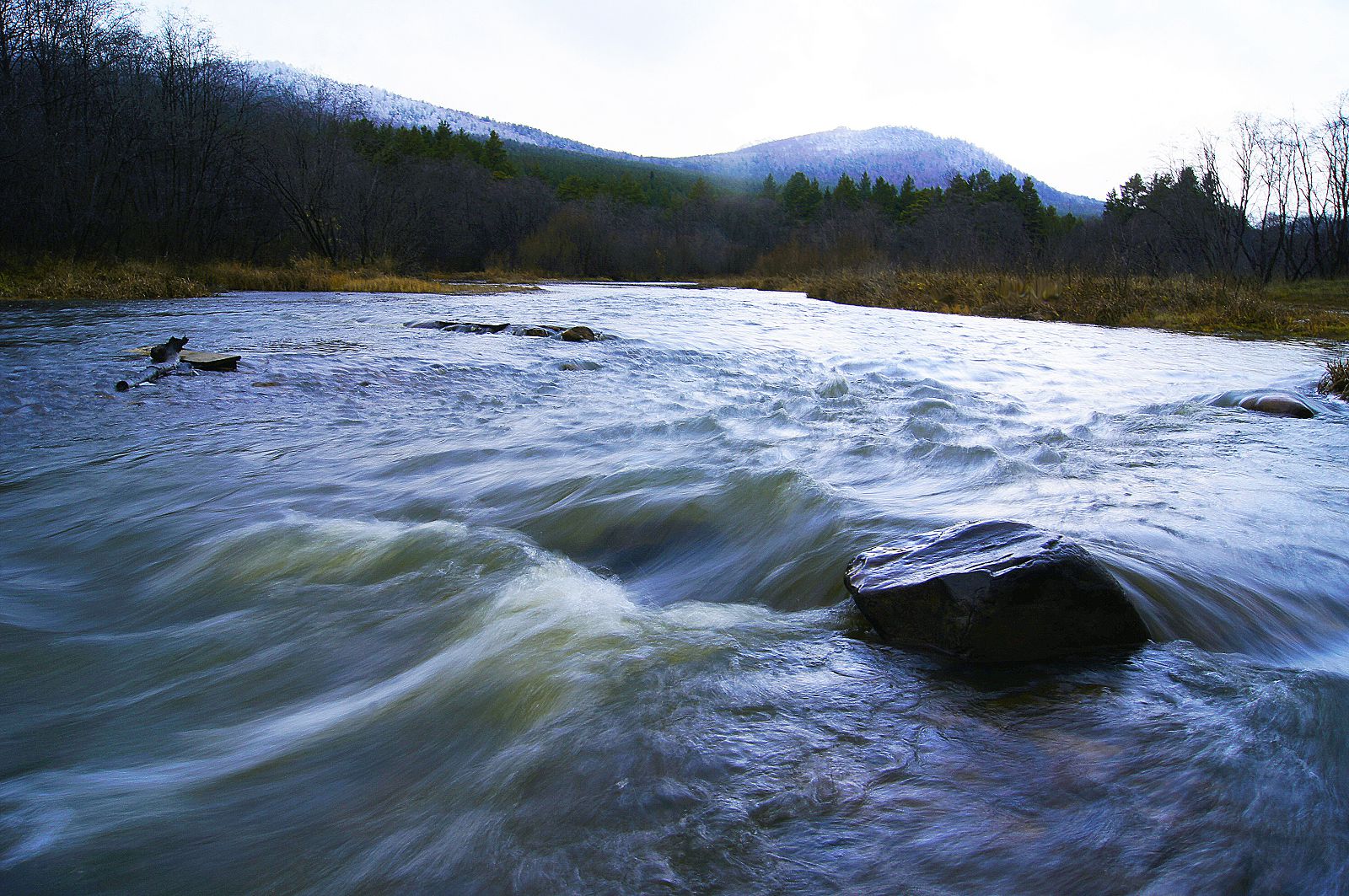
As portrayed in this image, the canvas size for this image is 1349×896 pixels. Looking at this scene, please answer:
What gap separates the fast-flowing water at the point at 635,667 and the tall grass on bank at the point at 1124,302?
13203 mm

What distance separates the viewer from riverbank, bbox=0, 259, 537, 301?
2111 centimetres

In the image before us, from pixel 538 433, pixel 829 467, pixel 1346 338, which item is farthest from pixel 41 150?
pixel 1346 338

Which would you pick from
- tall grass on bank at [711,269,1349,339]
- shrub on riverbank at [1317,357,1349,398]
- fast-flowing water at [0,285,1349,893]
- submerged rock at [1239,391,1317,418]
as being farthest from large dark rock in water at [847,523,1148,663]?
tall grass on bank at [711,269,1349,339]

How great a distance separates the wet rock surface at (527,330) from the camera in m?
14.8

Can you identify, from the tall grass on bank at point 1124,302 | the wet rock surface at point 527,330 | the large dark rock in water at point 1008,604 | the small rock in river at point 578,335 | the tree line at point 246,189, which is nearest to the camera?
the large dark rock in water at point 1008,604

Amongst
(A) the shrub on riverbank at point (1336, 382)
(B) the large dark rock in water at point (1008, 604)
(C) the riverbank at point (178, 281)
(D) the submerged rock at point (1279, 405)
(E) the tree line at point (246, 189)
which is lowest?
(B) the large dark rock in water at point (1008, 604)

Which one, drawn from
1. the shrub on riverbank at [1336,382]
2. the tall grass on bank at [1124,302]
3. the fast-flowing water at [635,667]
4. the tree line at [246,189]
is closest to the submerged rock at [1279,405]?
the fast-flowing water at [635,667]

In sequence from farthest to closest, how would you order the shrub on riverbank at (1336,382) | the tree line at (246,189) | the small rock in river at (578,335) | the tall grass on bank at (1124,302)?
the tree line at (246,189) → the tall grass on bank at (1124,302) → the small rock in river at (578,335) → the shrub on riverbank at (1336,382)

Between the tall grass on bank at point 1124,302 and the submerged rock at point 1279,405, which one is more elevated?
the tall grass on bank at point 1124,302

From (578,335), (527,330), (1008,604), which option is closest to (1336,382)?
(1008,604)

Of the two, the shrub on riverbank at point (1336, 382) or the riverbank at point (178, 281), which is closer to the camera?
the shrub on riverbank at point (1336, 382)

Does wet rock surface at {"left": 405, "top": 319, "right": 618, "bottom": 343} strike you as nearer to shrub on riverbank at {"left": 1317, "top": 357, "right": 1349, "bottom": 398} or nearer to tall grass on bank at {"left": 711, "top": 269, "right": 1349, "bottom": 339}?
shrub on riverbank at {"left": 1317, "top": 357, "right": 1349, "bottom": 398}

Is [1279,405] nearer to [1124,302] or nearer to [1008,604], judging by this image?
[1008,604]

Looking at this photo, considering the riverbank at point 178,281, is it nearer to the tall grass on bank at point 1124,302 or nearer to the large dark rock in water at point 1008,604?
the tall grass on bank at point 1124,302
